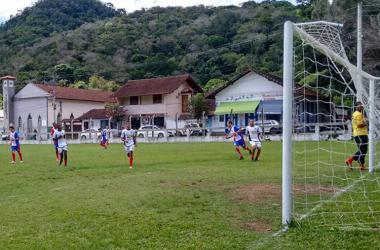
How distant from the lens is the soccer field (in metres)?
6.74

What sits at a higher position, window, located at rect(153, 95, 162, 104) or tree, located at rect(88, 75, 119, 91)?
tree, located at rect(88, 75, 119, 91)

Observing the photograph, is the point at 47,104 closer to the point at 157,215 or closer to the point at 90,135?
the point at 90,135

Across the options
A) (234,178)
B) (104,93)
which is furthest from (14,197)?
(104,93)

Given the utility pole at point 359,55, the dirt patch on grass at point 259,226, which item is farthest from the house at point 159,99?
the dirt patch on grass at point 259,226

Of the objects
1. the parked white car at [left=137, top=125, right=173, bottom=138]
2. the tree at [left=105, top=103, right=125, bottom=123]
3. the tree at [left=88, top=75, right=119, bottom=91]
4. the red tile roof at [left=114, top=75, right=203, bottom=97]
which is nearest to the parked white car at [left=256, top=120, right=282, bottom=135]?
the parked white car at [left=137, top=125, right=173, bottom=138]

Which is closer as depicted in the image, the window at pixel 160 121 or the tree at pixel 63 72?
the window at pixel 160 121

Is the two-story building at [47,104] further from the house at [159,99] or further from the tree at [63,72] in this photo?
the tree at [63,72]

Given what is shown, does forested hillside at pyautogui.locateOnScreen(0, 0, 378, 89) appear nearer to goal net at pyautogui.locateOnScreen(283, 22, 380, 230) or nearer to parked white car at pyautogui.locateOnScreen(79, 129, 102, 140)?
parked white car at pyautogui.locateOnScreen(79, 129, 102, 140)

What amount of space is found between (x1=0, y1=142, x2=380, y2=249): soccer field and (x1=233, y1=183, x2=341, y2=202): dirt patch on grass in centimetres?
2

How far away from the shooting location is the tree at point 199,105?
54.1m

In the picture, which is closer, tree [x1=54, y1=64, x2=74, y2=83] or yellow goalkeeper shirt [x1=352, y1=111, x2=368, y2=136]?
yellow goalkeeper shirt [x1=352, y1=111, x2=368, y2=136]

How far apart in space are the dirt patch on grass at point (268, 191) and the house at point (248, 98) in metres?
37.0

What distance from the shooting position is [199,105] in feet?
177

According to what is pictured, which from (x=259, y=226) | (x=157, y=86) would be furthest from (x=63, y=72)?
(x=259, y=226)
